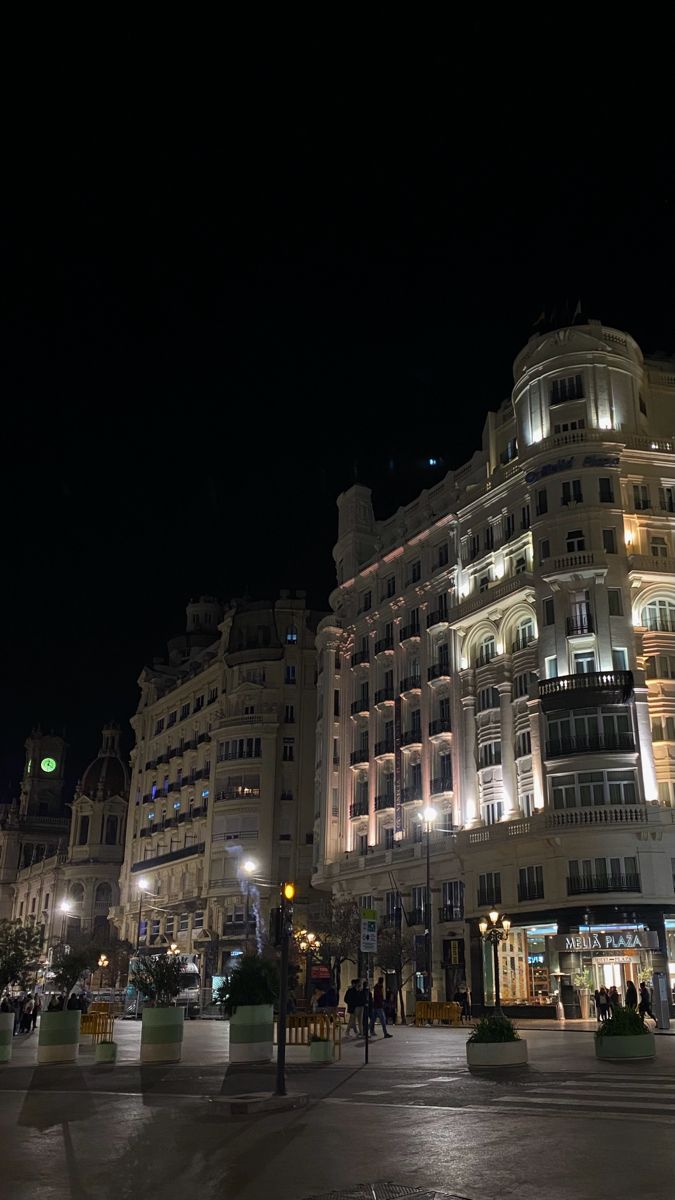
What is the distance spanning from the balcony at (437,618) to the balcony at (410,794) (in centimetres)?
888

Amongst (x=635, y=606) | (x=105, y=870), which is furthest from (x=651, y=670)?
(x=105, y=870)

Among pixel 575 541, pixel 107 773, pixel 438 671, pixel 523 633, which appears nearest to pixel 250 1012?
pixel 575 541

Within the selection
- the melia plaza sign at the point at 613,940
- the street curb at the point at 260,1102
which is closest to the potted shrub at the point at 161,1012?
the street curb at the point at 260,1102

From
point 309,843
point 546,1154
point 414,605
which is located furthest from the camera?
point 309,843

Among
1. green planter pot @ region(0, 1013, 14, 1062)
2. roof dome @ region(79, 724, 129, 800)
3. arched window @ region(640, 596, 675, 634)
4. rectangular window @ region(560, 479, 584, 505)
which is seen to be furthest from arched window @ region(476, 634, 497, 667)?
roof dome @ region(79, 724, 129, 800)

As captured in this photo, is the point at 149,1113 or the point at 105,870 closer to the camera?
the point at 149,1113

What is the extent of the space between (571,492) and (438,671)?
41.8 ft

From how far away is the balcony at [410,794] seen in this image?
55125 millimetres

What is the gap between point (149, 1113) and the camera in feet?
43.6

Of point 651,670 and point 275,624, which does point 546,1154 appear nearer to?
point 651,670

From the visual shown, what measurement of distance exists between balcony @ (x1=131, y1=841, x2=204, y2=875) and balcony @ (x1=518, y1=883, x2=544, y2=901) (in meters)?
32.9

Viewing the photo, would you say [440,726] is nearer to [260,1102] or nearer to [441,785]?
[441,785]

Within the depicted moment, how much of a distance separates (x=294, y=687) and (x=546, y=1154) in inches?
2517

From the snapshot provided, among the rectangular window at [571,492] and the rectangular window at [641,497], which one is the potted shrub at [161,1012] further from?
the rectangular window at [641,497]
